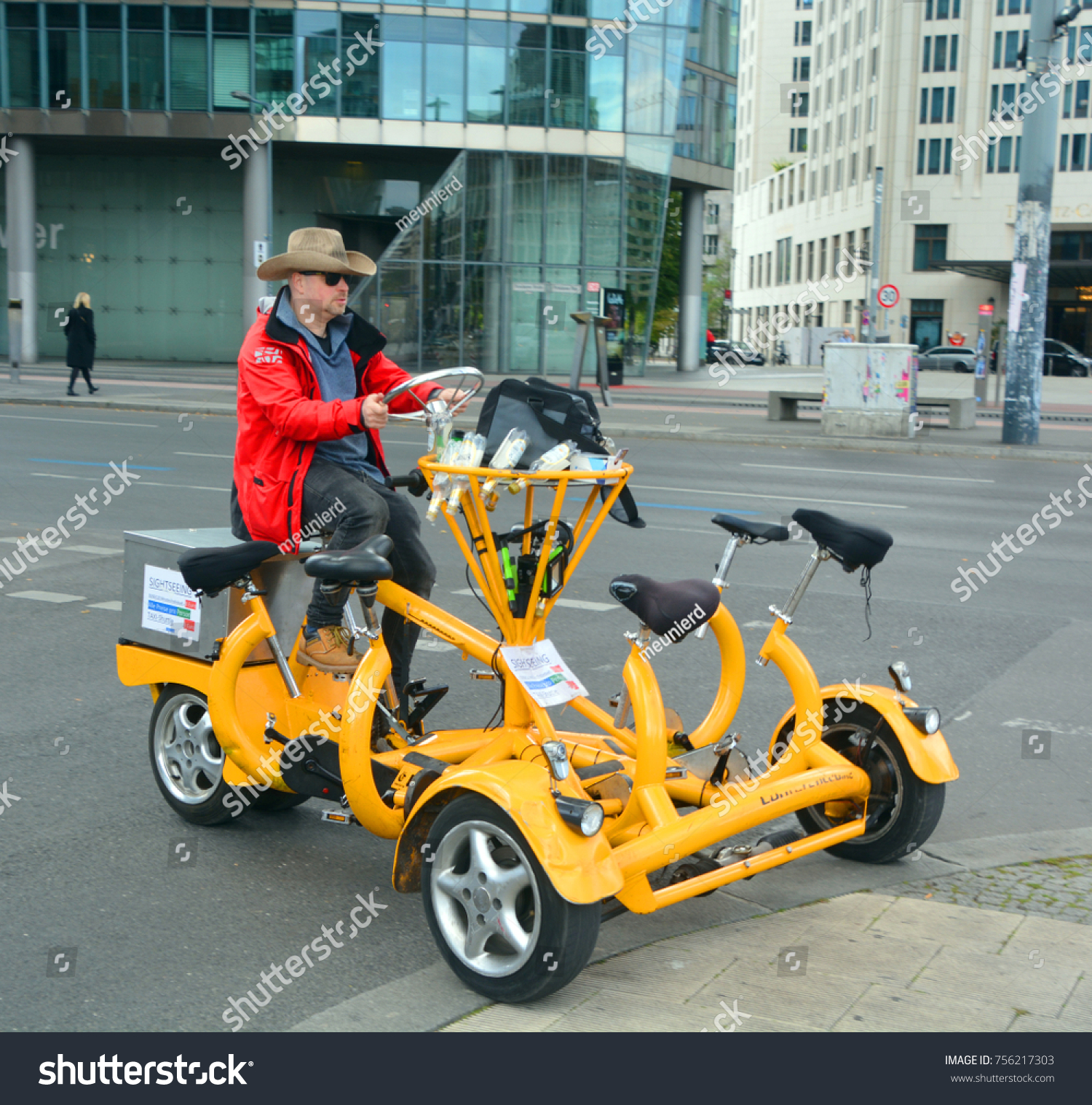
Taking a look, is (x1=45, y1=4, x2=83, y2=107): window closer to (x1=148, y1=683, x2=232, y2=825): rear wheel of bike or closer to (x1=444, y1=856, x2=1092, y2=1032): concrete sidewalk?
(x1=148, y1=683, x2=232, y2=825): rear wheel of bike

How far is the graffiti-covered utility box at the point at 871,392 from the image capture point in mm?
20844

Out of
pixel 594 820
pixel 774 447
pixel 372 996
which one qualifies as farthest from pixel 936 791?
pixel 774 447

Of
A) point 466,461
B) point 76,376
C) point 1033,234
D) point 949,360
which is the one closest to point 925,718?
point 466,461

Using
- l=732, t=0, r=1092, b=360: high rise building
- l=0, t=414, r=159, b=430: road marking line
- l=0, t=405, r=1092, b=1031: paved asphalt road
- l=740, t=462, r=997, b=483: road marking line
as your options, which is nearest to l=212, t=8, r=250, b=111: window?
l=0, t=414, r=159, b=430: road marking line

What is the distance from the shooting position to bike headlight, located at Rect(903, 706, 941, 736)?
396 centimetres

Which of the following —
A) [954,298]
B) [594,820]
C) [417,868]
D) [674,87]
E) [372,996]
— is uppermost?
[674,87]

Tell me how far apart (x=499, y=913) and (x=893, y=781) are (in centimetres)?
145

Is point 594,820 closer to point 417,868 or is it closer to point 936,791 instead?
point 417,868

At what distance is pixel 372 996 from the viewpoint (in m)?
3.31

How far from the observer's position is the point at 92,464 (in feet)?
49.7

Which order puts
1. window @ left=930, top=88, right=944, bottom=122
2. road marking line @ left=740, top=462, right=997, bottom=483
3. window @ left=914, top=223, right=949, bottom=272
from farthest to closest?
window @ left=914, top=223, right=949, bottom=272 → window @ left=930, top=88, right=944, bottom=122 → road marking line @ left=740, top=462, right=997, bottom=483

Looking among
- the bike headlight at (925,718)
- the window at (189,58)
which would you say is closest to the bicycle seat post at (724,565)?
the bike headlight at (925,718)

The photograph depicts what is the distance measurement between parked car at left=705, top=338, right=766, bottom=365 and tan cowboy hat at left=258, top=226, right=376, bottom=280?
54196mm

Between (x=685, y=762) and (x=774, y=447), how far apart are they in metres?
16.6
